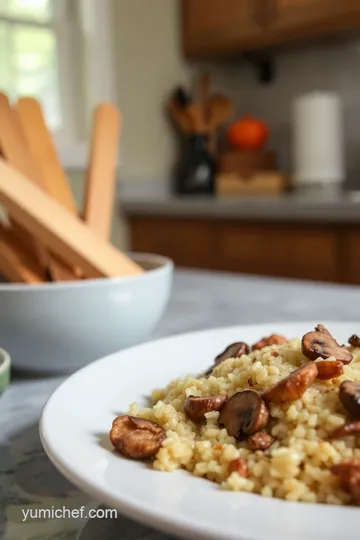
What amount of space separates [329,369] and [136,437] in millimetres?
137

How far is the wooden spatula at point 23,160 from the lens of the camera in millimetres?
786

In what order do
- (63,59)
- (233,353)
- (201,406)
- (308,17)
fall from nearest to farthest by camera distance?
(201,406)
(233,353)
(308,17)
(63,59)

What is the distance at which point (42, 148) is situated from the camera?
850mm

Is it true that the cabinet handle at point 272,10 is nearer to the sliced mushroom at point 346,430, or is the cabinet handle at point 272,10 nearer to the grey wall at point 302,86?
the grey wall at point 302,86

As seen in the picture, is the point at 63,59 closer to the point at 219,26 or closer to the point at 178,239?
the point at 219,26

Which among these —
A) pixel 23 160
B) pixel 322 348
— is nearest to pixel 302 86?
pixel 23 160

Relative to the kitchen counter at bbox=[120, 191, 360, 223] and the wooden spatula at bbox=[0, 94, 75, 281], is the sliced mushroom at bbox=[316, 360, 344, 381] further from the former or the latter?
the kitchen counter at bbox=[120, 191, 360, 223]

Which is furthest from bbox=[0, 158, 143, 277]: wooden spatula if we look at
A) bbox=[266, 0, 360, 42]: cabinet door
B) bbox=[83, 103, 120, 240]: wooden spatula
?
bbox=[266, 0, 360, 42]: cabinet door

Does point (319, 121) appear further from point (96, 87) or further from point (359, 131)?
point (96, 87)

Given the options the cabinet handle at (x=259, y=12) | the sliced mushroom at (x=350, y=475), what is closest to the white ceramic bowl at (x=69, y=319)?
the sliced mushroom at (x=350, y=475)

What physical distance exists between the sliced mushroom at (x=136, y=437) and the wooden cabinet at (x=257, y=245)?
1844 mm

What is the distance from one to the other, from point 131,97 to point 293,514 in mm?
2888

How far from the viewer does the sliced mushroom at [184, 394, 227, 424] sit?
480 millimetres

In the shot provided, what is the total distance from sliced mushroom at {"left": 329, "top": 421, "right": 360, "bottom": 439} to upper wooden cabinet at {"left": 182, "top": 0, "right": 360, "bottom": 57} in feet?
7.73
